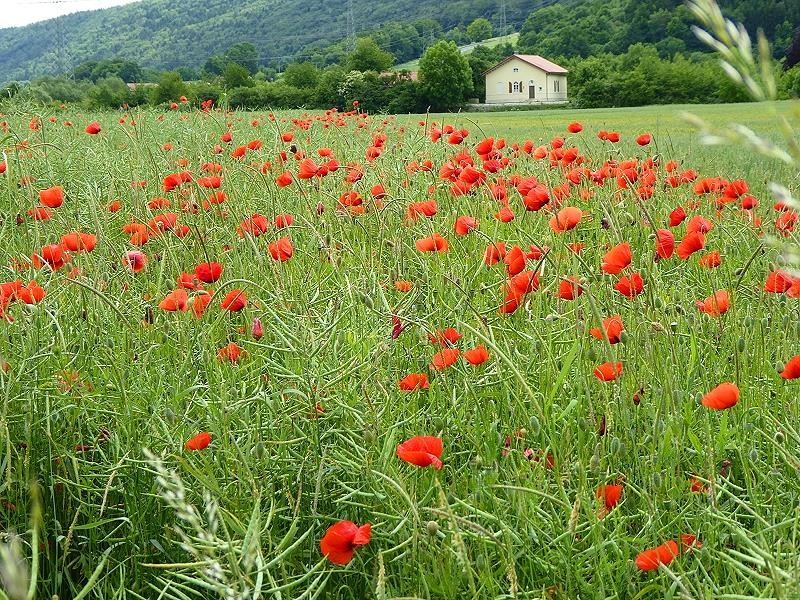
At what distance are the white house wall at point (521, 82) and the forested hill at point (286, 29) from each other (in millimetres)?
2490

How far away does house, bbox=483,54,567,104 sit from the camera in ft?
211

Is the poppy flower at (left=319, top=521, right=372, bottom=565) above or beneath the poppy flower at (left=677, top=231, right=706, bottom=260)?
beneath

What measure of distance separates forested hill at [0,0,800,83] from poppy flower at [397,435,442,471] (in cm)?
6194

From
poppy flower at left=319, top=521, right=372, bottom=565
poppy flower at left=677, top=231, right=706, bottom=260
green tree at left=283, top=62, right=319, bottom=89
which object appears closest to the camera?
poppy flower at left=319, top=521, right=372, bottom=565

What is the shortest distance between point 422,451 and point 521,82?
70.9 metres

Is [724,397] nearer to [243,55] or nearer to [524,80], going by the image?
[524,80]

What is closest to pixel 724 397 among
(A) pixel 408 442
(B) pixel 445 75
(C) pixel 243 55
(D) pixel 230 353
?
(A) pixel 408 442

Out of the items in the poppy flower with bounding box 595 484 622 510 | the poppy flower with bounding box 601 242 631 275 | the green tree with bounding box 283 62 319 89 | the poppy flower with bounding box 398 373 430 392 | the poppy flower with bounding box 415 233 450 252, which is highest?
the poppy flower with bounding box 601 242 631 275

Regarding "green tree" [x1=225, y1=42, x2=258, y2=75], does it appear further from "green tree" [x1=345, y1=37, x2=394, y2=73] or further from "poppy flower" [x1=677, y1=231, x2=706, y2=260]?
"poppy flower" [x1=677, y1=231, x2=706, y2=260]

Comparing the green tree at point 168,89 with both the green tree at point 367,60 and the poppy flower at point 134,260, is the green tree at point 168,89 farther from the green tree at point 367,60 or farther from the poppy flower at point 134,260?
the poppy flower at point 134,260

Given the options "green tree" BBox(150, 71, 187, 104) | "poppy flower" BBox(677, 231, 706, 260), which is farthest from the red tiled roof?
"poppy flower" BBox(677, 231, 706, 260)

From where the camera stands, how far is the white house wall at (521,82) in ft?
213

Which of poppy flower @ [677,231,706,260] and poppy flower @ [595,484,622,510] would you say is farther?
poppy flower @ [677,231,706,260]

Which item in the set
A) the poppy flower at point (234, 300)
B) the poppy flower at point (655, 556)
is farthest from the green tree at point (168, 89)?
the poppy flower at point (655, 556)
